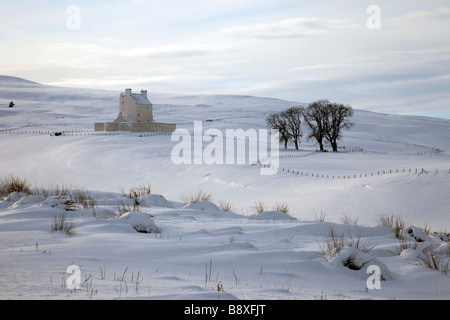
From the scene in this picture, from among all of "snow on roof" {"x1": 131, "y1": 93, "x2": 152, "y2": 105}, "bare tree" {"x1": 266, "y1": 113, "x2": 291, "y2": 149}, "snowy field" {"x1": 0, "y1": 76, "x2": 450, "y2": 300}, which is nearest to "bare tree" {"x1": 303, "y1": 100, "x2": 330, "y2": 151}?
"bare tree" {"x1": 266, "y1": 113, "x2": 291, "y2": 149}

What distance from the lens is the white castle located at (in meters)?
64.0

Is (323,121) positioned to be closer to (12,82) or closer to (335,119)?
(335,119)

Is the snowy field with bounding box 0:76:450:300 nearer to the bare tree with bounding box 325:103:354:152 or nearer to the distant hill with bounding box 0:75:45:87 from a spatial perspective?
the bare tree with bounding box 325:103:354:152

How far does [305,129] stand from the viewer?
250ft

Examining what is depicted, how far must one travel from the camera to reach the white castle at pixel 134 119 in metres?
64.0

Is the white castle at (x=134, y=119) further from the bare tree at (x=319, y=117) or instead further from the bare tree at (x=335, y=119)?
the bare tree at (x=335, y=119)

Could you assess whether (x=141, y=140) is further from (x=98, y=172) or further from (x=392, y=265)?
(x=392, y=265)

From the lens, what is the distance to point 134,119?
65375 mm

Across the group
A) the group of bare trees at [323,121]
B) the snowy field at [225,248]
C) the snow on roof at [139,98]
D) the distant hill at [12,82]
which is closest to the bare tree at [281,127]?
the group of bare trees at [323,121]

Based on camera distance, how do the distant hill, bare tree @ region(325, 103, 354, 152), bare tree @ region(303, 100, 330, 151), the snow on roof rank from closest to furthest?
1. bare tree @ region(325, 103, 354, 152)
2. bare tree @ region(303, 100, 330, 151)
3. the snow on roof
4. the distant hill

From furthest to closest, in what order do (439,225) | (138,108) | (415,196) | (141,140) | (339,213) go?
(138,108) < (141,140) < (415,196) < (339,213) < (439,225)

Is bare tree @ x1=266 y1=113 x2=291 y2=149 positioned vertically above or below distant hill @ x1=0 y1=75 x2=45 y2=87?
below
